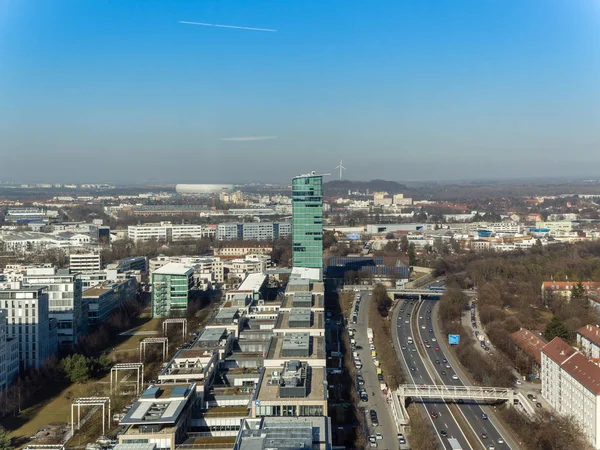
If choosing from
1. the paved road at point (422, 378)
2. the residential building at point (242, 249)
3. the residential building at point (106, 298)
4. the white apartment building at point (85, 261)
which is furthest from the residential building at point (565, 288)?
the white apartment building at point (85, 261)

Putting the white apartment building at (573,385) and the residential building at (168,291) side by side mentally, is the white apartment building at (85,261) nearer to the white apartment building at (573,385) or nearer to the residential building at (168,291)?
the residential building at (168,291)

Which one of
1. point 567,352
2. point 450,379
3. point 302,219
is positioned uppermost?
point 302,219

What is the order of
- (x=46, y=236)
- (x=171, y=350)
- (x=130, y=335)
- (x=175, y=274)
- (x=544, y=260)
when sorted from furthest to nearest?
(x=46, y=236)
(x=544, y=260)
(x=175, y=274)
(x=130, y=335)
(x=171, y=350)

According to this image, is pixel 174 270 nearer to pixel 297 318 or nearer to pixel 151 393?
pixel 297 318

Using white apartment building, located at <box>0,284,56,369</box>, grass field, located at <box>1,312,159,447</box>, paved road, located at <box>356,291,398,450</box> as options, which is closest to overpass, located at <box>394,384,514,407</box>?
paved road, located at <box>356,291,398,450</box>

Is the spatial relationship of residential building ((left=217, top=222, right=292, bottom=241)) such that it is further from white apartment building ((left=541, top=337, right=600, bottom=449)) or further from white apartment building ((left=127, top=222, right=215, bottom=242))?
white apartment building ((left=541, top=337, right=600, bottom=449))

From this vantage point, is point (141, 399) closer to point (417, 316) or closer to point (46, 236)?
point (417, 316)

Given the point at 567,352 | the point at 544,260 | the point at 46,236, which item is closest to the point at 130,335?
the point at 567,352
